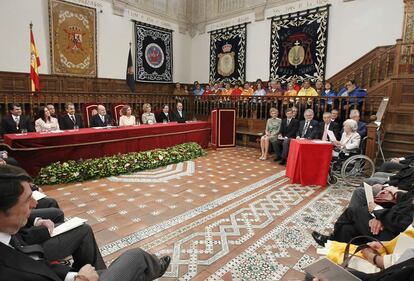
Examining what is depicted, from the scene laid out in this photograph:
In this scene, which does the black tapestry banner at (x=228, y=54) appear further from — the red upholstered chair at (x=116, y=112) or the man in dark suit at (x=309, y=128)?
the man in dark suit at (x=309, y=128)

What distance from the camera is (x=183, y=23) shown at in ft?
37.5

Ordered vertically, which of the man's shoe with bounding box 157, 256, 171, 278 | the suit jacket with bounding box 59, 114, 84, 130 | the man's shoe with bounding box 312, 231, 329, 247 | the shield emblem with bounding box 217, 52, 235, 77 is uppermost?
the shield emblem with bounding box 217, 52, 235, 77

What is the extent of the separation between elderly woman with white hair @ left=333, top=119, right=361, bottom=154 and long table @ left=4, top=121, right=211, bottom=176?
3431 mm

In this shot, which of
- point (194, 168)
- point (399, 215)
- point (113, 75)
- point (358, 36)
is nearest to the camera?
point (399, 215)

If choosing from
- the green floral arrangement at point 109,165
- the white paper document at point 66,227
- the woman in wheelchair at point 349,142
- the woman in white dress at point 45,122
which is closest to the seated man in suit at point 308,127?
the woman in wheelchair at point 349,142

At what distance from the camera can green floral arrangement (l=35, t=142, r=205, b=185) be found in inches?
163

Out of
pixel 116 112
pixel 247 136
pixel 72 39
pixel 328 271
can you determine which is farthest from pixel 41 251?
pixel 72 39

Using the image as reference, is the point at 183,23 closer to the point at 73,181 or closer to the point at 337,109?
the point at 337,109

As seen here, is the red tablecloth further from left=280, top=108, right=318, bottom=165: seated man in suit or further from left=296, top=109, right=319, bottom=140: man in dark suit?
left=296, top=109, right=319, bottom=140: man in dark suit

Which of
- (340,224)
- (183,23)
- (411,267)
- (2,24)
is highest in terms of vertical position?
(183,23)

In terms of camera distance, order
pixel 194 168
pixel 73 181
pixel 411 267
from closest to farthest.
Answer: pixel 411 267 → pixel 73 181 → pixel 194 168

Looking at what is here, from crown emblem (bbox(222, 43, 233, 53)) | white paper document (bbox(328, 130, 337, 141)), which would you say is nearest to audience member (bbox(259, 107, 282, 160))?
white paper document (bbox(328, 130, 337, 141))

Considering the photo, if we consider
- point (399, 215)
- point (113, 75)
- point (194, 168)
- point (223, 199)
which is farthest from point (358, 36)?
point (113, 75)

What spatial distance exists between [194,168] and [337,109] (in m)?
3.48
